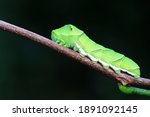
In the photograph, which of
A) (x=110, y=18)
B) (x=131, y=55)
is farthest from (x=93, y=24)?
(x=131, y=55)

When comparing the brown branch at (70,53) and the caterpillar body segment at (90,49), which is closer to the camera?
the brown branch at (70,53)

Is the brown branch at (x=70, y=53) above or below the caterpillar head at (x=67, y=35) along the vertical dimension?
below

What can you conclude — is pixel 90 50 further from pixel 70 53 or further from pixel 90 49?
pixel 70 53

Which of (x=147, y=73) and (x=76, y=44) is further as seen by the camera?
(x=147, y=73)

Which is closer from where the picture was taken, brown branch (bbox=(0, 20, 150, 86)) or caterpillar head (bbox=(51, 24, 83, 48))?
brown branch (bbox=(0, 20, 150, 86))

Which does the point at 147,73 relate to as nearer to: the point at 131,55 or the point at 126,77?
the point at 131,55
